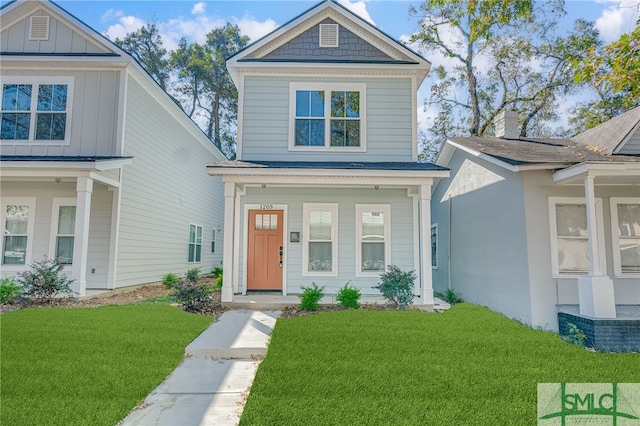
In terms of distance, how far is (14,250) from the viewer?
9.06 metres

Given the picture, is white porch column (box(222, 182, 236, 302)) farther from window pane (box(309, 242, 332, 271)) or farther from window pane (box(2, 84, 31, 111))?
window pane (box(2, 84, 31, 111))

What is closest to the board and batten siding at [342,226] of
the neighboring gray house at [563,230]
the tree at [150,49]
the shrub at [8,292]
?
the neighboring gray house at [563,230]

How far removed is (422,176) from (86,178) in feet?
23.7

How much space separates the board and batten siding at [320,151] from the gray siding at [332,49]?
2.08 feet

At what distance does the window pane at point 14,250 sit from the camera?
901 centimetres

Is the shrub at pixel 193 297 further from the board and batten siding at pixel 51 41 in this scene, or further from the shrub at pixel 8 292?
the board and batten siding at pixel 51 41

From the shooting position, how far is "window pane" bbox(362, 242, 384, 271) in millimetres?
8984

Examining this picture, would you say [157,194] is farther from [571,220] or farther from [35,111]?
[571,220]

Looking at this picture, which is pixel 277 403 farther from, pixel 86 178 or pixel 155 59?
pixel 155 59

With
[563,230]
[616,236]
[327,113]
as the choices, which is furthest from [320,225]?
[616,236]

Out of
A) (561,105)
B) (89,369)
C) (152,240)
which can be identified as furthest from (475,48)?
(89,369)

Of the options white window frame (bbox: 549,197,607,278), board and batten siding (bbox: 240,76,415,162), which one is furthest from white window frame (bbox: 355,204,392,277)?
white window frame (bbox: 549,197,607,278)

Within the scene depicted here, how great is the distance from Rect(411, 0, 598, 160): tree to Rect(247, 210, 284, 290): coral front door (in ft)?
45.3

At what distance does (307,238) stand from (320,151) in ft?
7.00
